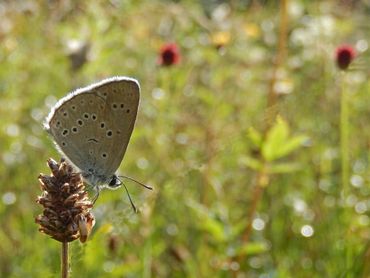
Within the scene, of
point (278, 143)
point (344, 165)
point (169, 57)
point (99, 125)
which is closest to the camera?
point (99, 125)

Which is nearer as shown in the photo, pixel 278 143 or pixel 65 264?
pixel 65 264

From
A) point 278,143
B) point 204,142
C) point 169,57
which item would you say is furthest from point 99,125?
point 204,142

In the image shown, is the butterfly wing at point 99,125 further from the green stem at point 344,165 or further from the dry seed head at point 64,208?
the green stem at point 344,165

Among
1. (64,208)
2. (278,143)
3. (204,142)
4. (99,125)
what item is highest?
(64,208)

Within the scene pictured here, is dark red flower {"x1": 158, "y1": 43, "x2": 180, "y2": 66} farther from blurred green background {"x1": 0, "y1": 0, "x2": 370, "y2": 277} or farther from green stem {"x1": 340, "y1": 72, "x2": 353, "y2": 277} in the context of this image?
green stem {"x1": 340, "y1": 72, "x2": 353, "y2": 277}

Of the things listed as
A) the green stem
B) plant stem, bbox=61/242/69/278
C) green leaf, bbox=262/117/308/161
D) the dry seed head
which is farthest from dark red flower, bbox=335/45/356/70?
plant stem, bbox=61/242/69/278

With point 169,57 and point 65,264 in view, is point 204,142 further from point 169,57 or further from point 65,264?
point 65,264

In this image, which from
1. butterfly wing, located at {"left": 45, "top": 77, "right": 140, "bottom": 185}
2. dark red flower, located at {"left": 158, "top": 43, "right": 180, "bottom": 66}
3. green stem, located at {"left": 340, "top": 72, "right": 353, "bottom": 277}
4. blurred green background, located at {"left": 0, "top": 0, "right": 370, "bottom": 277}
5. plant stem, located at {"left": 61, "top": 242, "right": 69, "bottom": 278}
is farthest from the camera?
dark red flower, located at {"left": 158, "top": 43, "right": 180, "bottom": 66}
